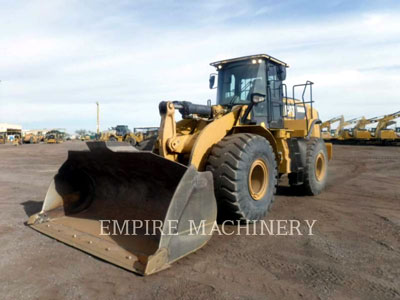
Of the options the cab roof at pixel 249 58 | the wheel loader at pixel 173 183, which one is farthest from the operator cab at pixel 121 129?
the wheel loader at pixel 173 183

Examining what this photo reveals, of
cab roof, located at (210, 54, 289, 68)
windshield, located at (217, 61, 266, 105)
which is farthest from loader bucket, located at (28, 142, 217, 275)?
cab roof, located at (210, 54, 289, 68)

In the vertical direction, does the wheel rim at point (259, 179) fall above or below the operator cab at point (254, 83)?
below

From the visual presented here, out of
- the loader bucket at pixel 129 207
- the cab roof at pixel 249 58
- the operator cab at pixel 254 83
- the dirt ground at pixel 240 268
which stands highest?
the cab roof at pixel 249 58

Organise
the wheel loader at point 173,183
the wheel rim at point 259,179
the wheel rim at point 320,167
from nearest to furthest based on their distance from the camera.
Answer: the wheel loader at point 173,183 < the wheel rim at point 259,179 < the wheel rim at point 320,167

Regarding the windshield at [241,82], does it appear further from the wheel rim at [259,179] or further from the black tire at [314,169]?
the black tire at [314,169]

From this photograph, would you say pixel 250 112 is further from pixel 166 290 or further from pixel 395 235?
pixel 166 290

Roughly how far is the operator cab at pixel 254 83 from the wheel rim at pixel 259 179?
45.3 inches

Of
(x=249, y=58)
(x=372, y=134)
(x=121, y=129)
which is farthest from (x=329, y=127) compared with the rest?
(x=249, y=58)

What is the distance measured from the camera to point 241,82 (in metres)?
6.08

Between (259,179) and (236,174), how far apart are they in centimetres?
88

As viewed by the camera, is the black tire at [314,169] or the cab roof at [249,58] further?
the black tire at [314,169]

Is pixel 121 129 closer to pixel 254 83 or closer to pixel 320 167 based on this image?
pixel 320 167

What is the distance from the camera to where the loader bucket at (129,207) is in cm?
334

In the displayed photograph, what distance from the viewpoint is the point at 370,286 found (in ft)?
9.58
